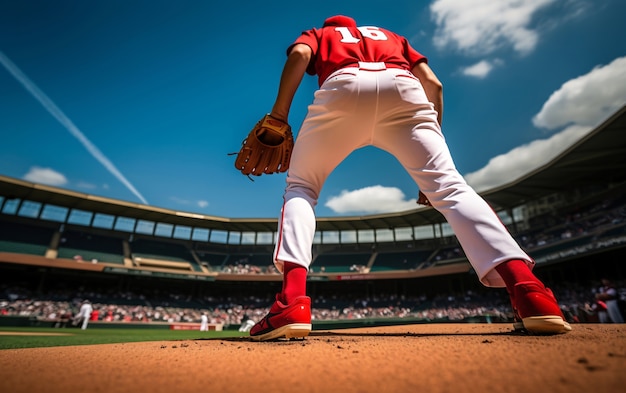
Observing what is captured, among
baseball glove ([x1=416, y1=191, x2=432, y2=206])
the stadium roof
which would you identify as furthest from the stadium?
baseball glove ([x1=416, y1=191, x2=432, y2=206])

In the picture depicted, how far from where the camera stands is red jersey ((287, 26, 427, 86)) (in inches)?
68.2

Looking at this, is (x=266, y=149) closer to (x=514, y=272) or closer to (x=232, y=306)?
(x=514, y=272)

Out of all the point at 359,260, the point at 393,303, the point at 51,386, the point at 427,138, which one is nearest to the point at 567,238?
the point at 393,303

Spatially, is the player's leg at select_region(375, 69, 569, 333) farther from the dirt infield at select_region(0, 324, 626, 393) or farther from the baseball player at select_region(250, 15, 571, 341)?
the dirt infield at select_region(0, 324, 626, 393)

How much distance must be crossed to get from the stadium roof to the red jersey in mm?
15348

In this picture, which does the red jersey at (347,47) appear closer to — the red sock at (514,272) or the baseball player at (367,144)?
the baseball player at (367,144)

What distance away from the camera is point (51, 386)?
74cm

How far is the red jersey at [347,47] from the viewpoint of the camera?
1732 mm

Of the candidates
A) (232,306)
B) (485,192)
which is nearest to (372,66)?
(485,192)

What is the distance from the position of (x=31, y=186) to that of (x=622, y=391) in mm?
25289

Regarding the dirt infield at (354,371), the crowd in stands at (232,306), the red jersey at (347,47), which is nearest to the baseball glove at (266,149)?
the red jersey at (347,47)

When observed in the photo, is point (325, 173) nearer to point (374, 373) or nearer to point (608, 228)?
point (374, 373)

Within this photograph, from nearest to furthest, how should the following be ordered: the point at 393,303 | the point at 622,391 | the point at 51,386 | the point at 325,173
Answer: the point at 622,391 < the point at 51,386 < the point at 325,173 < the point at 393,303

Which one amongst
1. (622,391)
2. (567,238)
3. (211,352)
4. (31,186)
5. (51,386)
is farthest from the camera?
(31,186)
